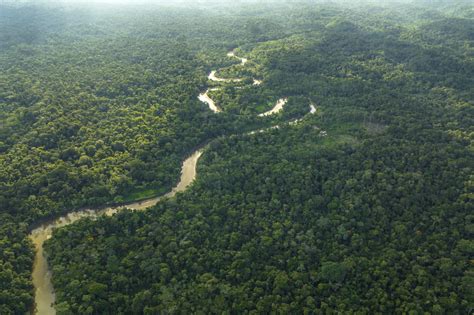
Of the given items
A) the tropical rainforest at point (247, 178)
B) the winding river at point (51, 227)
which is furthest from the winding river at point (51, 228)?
the tropical rainforest at point (247, 178)

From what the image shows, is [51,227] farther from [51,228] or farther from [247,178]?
Result: [247,178]

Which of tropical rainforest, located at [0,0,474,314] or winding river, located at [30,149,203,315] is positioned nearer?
tropical rainforest, located at [0,0,474,314]

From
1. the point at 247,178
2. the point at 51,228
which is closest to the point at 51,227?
the point at 51,228

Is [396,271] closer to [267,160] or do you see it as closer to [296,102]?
[267,160]

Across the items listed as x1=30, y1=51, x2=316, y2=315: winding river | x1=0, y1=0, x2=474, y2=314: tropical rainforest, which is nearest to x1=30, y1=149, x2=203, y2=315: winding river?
x1=30, y1=51, x2=316, y2=315: winding river

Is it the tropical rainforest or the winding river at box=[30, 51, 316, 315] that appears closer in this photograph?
the tropical rainforest

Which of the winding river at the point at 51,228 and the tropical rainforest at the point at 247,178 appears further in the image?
the winding river at the point at 51,228

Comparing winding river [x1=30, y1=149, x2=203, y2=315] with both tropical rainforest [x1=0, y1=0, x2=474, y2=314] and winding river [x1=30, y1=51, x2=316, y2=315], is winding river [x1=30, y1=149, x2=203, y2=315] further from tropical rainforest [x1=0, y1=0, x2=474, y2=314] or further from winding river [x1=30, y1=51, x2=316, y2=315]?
tropical rainforest [x1=0, y1=0, x2=474, y2=314]

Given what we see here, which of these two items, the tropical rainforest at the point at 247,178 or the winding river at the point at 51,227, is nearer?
the tropical rainforest at the point at 247,178

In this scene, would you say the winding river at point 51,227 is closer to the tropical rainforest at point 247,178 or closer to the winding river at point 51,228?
the winding river at point 51,228
